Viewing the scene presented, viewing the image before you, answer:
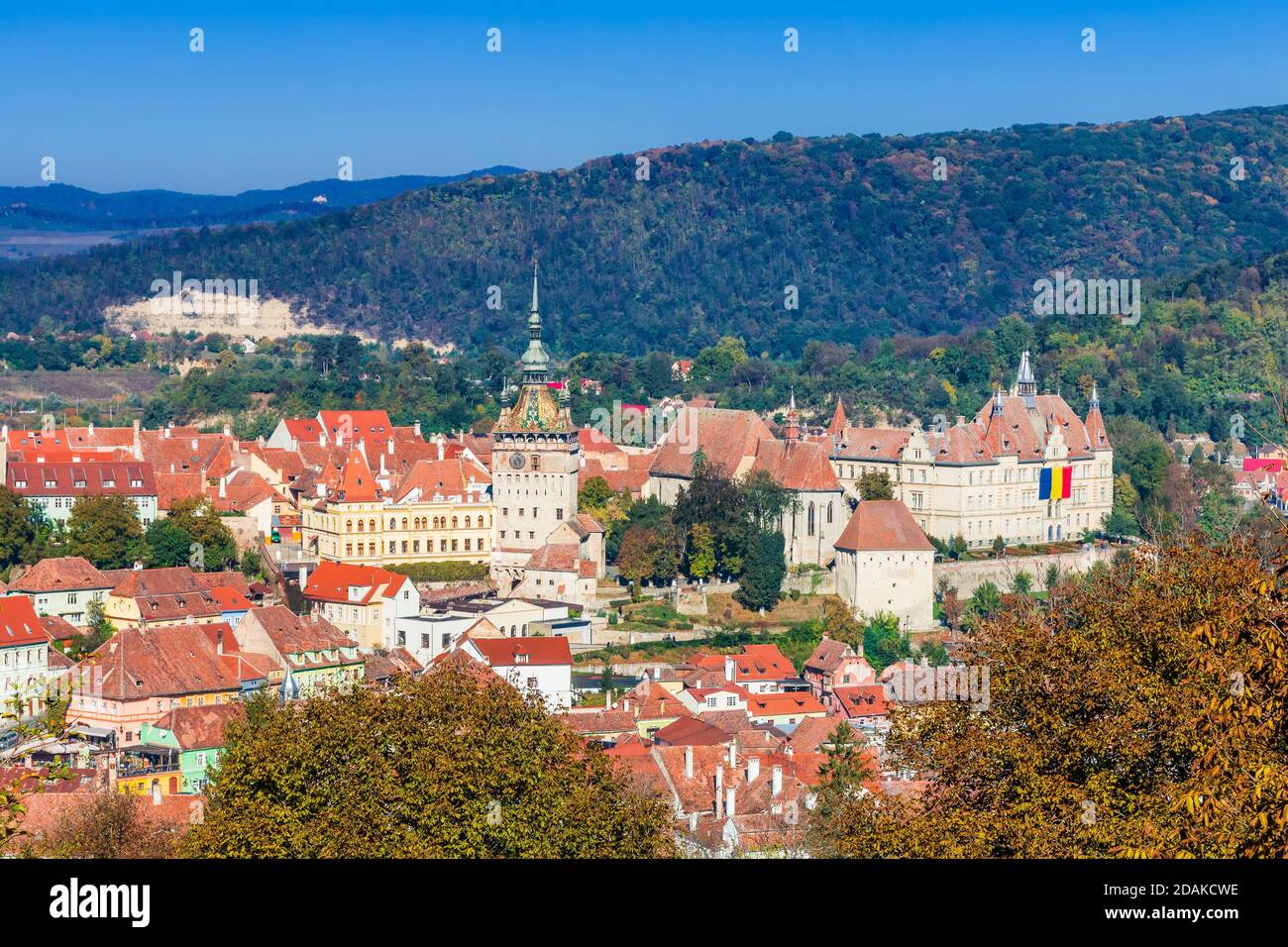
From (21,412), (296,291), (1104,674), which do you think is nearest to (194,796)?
(1104,674)

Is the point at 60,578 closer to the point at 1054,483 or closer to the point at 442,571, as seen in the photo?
the point at 442,571

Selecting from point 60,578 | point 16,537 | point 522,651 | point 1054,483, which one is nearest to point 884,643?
point 522,651

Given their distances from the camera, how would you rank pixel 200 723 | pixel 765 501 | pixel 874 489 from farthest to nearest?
pixel 874 489
pixel 765 501
pixel 200 723

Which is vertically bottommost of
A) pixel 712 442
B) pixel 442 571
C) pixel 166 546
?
pixel 442 571

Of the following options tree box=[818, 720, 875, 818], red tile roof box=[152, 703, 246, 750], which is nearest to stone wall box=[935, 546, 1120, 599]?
tree box=[818, 720, 875, 818]

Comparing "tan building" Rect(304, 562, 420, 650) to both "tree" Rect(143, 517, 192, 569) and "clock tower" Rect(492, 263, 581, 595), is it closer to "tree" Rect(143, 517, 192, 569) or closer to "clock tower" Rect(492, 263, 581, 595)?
"tree" Rect(143, 517, 192, 569)

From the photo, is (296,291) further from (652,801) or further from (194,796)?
(652,801)
